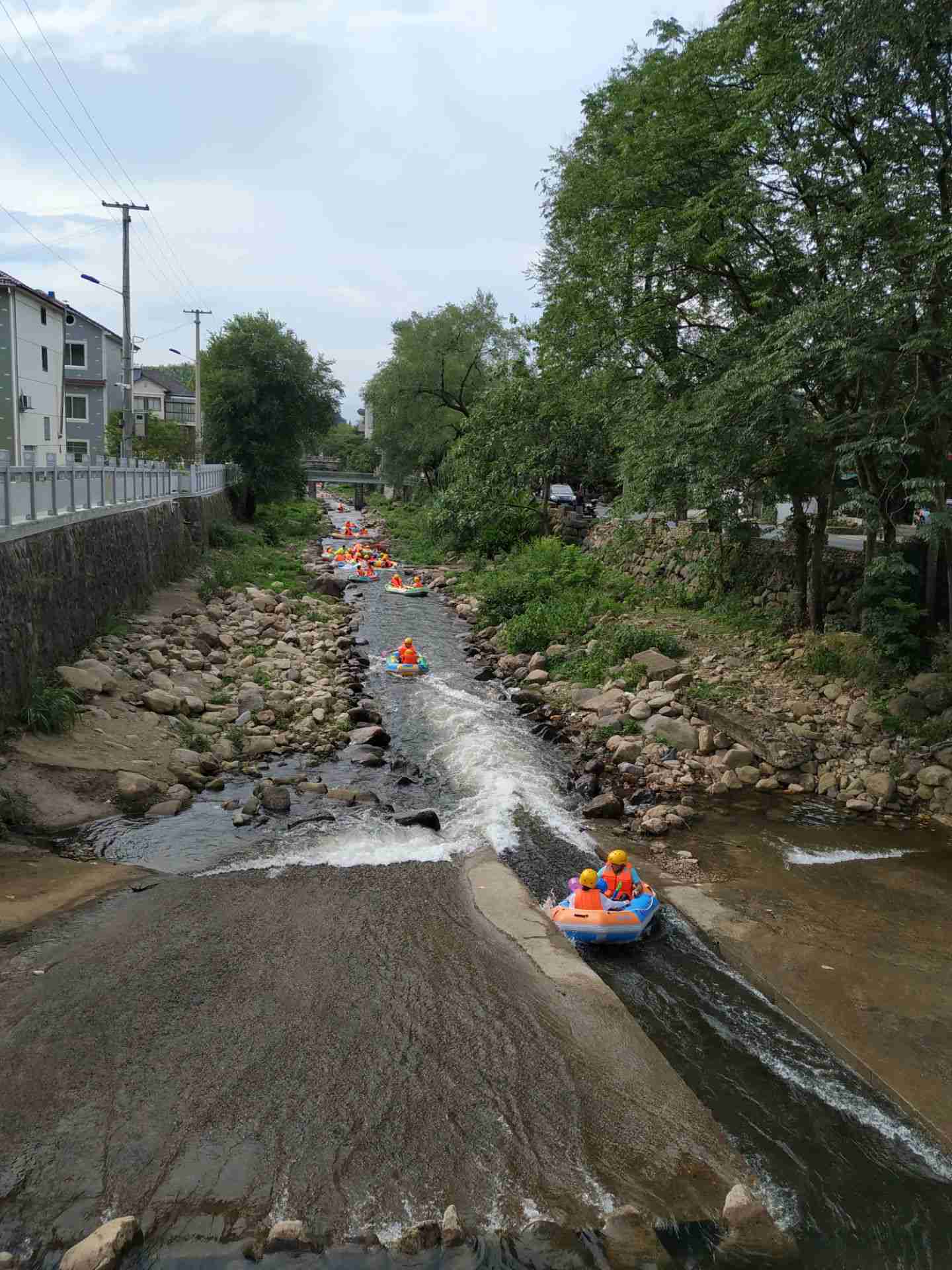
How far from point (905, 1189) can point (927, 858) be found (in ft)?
18.4

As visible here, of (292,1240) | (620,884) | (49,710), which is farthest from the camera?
(49,710)

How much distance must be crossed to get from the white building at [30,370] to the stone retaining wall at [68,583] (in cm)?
1696

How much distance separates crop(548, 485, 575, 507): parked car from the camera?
3728 centimetres

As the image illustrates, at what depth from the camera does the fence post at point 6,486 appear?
12.6 meters

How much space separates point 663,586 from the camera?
22719 mm

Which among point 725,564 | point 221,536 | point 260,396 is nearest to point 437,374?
point 260,396

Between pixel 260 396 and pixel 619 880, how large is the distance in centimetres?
3520

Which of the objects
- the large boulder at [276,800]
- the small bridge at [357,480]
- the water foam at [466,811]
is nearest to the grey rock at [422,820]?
the water foam at [466,811]

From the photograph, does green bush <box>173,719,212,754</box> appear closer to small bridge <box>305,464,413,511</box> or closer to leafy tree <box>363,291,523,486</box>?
leafy tree <box>363,291,523,486</box>

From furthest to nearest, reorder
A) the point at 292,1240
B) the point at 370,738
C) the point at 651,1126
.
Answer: the point at 370,738 < the point at 651,1126 < the point at 292,1240

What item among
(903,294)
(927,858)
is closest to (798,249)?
(903,294)

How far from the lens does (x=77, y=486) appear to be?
16844 millimetres

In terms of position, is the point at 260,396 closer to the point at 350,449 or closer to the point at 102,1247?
the point at 102,1247

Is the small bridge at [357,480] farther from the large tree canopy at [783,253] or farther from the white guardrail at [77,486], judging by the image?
the large tree canopy at [783,253]
